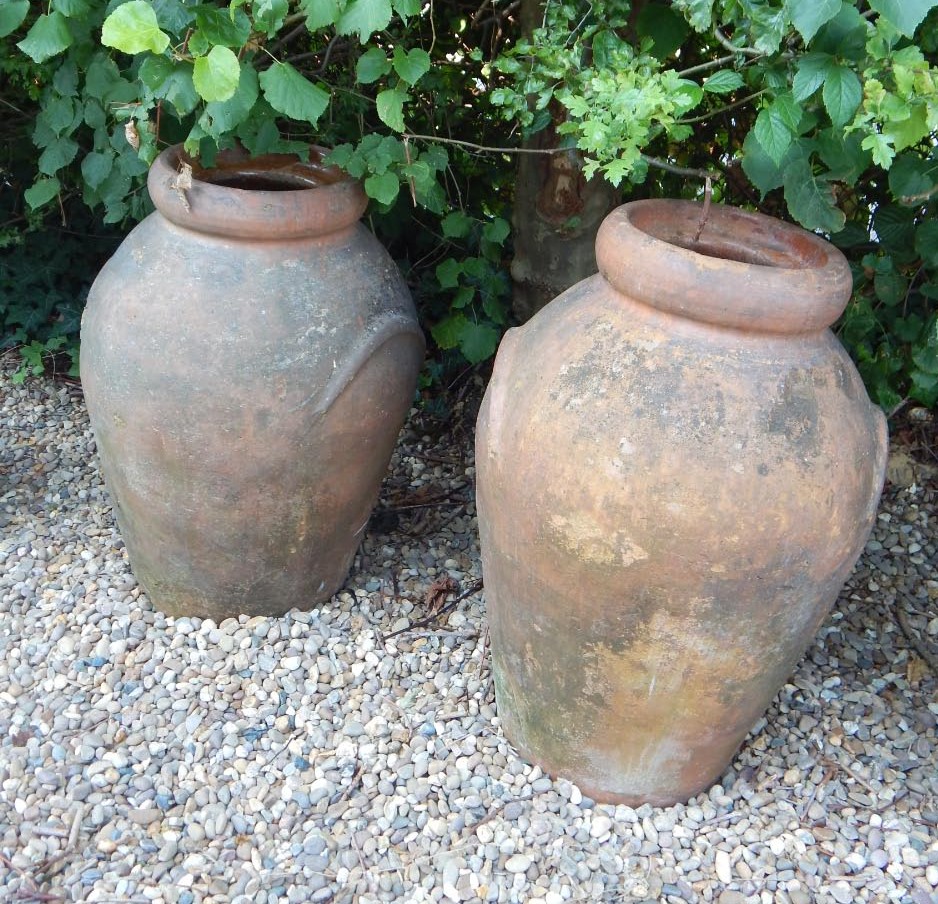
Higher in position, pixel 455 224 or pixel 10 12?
pixel 10 12

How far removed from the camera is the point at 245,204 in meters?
1.89

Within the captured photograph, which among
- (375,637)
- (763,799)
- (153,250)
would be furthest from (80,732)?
(763,799)

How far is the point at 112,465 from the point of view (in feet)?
6.88

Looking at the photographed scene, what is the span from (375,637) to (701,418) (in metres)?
1.06

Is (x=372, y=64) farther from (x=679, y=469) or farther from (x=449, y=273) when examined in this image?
(x=679, y=469)

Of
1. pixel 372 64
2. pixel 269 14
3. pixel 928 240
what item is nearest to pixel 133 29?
pixel 269 14

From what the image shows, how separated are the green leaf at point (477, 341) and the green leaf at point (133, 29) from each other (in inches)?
51.7

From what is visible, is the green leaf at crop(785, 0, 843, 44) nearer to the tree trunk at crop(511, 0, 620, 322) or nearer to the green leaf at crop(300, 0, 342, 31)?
the green leaf at crop(300, 0, 342, 31)

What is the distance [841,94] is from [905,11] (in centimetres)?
17

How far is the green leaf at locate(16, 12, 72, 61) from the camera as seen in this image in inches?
77.1

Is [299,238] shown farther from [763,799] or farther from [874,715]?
[874,715]

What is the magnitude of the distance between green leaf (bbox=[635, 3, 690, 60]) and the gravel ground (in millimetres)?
1276

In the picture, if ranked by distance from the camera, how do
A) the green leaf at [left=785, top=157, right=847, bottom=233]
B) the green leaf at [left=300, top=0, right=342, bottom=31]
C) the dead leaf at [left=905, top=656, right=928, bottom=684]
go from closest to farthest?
the green leaf at [left=300, top=0, right=342, bottom=31]
the green leaf at [left=785, top=157, right=847, bottom=233]
the dead leaf at [left=905, top=656, right=928, bottom=684]

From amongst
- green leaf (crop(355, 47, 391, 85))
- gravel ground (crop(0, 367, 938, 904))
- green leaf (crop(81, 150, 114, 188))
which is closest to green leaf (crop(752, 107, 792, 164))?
green leaf (crop(355, 47, 391, 85))
